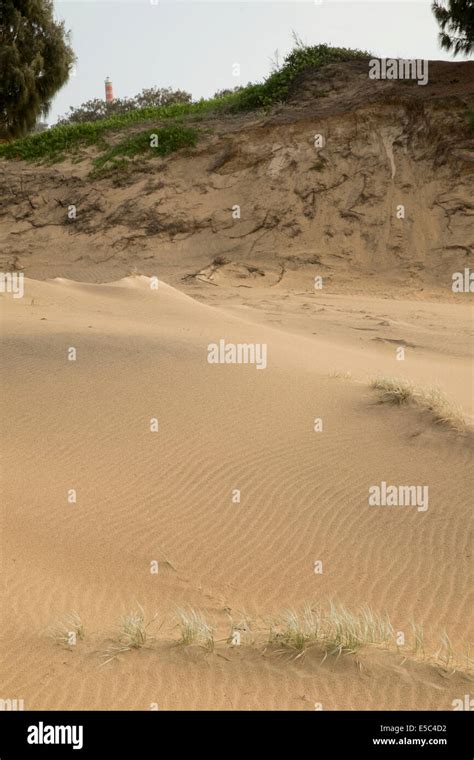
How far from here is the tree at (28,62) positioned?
23.4 m

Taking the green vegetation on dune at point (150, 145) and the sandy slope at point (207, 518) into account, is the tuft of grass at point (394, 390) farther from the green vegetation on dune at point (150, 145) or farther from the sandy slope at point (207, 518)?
the green vegetation on dune at point (150, 145)

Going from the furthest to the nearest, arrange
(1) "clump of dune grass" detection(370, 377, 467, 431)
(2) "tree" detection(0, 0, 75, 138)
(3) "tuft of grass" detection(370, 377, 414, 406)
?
(2) "tree" detection(0, 0, 75, 138)
(3) "tuft of grass" detection(370, 377, 414, 406)
(1) "clump of dune grass" detection(370, 377, 467, 431)

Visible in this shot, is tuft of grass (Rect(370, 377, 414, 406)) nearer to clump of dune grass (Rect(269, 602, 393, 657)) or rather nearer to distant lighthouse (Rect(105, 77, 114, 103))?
clump of dune grass (Rect(269, 602, 393, 657))

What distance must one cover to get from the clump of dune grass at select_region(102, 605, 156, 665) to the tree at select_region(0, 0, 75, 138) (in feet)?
76.1

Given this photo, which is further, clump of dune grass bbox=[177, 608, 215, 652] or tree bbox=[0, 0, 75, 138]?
tree bbox=[0, 0, 75, 138]

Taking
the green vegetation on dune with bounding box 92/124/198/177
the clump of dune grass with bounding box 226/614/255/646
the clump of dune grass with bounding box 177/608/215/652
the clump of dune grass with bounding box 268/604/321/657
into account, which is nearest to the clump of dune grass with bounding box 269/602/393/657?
the clump of dune grass with bounding box 268/604/321/657

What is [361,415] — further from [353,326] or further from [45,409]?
[353,326]

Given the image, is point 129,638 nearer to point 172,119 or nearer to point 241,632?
point 241,632

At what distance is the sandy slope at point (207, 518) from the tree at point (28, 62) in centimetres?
1813

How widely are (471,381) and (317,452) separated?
3266 millimetres

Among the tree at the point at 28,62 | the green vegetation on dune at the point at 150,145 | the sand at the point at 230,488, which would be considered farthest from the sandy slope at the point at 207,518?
the tree at the point at 28,62

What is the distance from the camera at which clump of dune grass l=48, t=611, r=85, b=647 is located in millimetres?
3363
